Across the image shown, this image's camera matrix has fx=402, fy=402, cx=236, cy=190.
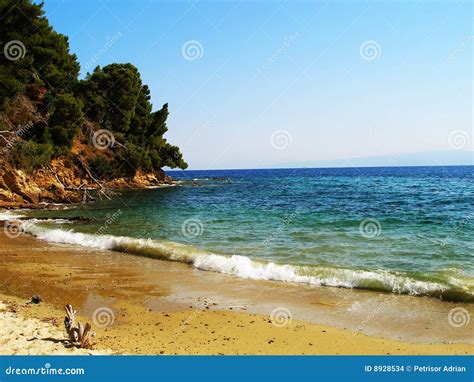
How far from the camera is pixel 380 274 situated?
12.3 meters

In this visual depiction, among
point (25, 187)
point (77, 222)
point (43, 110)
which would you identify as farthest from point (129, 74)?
point (77, 222)

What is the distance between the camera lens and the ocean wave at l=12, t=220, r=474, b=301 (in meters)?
11.2

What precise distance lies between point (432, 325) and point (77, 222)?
2167cm
